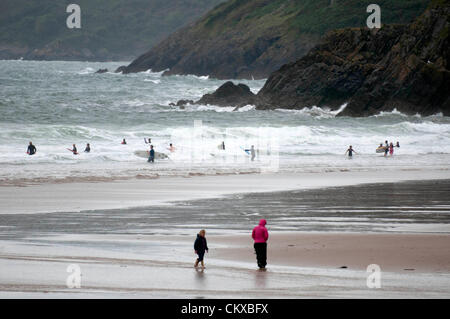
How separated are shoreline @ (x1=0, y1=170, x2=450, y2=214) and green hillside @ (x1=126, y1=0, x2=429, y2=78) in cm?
10620

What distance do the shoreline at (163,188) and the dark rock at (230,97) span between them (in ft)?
160

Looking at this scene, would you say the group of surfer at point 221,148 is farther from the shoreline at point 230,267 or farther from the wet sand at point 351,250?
the wet sand at point 351,250

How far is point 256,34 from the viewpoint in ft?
518

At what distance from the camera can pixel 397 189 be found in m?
25.1

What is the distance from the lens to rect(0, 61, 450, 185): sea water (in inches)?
1315

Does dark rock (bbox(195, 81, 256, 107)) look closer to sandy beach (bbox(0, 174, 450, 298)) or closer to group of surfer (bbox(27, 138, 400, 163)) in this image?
group of surfer (bbox(27, 138, 400, 163))

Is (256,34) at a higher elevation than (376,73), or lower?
higher

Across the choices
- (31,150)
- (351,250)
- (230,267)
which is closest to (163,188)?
(351,250)

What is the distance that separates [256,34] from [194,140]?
375 ft

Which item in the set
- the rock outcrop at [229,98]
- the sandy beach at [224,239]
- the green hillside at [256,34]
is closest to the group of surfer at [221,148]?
the sandy beach at [224,239]

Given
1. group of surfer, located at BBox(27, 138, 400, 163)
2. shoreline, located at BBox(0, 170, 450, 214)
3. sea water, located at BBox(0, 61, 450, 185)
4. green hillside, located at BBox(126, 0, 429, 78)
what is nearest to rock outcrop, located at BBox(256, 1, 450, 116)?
sea water, located at BBox(0, 61, 450, 185)

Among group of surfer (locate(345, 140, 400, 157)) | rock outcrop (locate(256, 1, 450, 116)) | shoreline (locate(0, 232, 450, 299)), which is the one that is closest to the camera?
shoreline (locate(0, 232, 450, 299))

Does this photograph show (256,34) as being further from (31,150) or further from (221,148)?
(31,150)
